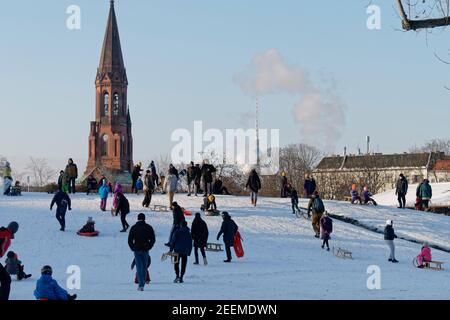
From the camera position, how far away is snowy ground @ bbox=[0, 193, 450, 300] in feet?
63.0

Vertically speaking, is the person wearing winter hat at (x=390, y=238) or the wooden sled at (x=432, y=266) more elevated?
the person wearing winter hat at (x=390, y=238)

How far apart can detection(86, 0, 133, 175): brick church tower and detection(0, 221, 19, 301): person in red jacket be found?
308 feet

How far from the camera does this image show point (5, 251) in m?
17.8

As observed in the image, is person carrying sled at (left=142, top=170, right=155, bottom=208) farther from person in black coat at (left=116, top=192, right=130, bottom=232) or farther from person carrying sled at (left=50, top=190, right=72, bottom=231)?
person carrying sled at (left=50, top=190, right=72, bottom=231)

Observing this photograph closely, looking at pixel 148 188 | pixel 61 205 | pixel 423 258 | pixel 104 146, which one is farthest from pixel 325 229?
pixel 104 146

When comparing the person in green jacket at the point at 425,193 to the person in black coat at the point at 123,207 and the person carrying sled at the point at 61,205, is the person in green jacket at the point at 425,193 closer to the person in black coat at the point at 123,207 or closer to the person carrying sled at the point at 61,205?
the person in black coat at the point at 123,207

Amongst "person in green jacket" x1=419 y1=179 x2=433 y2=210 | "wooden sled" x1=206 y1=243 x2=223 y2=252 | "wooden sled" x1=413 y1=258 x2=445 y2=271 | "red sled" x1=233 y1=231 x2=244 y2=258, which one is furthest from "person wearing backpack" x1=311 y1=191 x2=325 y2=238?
"person in green jacket" x1=419 y1=179 x2=433 y2=210

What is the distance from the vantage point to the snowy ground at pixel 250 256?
19.2 metres

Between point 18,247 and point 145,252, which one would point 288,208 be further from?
point 145,252

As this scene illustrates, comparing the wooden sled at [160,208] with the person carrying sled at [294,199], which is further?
the person carrying sled at [294,199]

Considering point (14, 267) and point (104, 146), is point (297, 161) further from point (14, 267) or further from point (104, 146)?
point (14, 267)

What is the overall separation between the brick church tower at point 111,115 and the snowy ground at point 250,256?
7189 centimetres

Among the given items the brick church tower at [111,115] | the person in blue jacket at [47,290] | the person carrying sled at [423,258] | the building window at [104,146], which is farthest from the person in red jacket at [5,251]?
the building window at [104,146]
